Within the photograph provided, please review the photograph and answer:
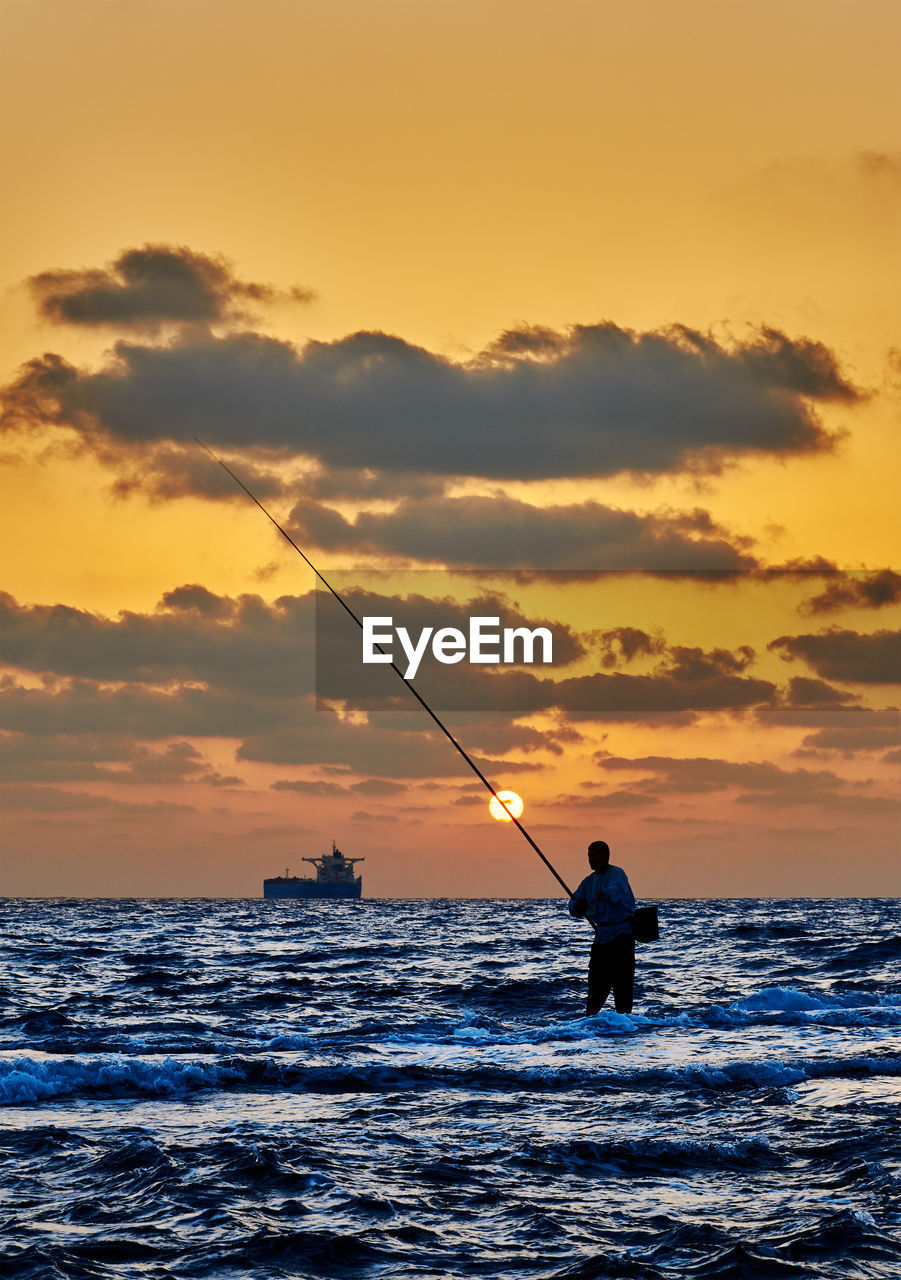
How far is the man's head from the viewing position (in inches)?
570

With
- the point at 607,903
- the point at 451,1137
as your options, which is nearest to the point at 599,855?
the point at 607,903

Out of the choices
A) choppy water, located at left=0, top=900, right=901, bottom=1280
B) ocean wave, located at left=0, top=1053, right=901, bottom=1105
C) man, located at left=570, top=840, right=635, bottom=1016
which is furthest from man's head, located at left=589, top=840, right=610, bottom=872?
ocean wave, located at left=0, top=1053, right=901, bottom=1105

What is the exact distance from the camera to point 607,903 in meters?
14.6

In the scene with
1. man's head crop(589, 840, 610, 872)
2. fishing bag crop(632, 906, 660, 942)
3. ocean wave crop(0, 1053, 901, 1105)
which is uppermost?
man's head crop(589, 840, 610, 872)

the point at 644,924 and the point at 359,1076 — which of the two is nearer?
the point at 359,1076

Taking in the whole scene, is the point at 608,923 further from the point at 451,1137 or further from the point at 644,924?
the point at 451,1137

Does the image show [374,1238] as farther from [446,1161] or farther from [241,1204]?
[446,1161]

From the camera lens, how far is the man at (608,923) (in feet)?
47.6

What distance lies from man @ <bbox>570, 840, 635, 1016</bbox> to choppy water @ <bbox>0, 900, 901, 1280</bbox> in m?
0.43

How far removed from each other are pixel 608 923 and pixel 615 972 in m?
Result: 0.57

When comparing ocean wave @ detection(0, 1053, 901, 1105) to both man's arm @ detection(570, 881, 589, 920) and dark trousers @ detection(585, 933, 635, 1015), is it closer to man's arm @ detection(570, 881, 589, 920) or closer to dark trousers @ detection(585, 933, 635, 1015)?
dark trousers @ detection(585, 933, 635, 1015)

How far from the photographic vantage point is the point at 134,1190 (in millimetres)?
7055

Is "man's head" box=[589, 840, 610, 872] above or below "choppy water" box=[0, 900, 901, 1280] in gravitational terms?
above

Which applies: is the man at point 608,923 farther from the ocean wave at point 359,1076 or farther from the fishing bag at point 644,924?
the ocean wave at point 359,1076
